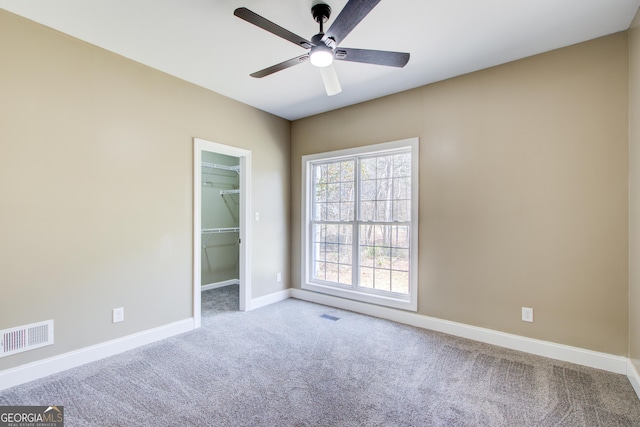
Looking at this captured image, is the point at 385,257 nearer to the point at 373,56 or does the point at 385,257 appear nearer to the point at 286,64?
the point at 373,56

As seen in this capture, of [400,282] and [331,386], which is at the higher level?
[400,282]

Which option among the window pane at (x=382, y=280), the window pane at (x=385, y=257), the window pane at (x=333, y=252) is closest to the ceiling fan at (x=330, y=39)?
the window pane at (x=385, y=257)

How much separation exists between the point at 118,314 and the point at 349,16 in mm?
3097

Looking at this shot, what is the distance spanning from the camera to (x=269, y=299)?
13.7 ft

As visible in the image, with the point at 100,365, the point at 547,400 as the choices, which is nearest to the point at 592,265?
the point at 547,400

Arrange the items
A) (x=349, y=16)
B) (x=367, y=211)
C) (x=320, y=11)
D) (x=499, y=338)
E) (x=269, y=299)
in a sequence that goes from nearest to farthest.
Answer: (x=349, y=16) < (x=320, y=11) < (x=499, y=338) < (x=367, y=211) < (x=269, y=299)

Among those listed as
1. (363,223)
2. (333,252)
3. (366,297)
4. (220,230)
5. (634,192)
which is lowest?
(366,297)

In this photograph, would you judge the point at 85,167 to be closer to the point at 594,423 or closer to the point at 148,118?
the point at 148,118

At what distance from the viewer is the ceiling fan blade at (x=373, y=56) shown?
2000 millimetres

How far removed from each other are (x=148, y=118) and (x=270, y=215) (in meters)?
1.93

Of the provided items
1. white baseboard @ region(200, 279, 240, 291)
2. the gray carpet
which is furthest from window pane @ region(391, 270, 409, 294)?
white baseboard @ region(200, 279, 240, 291)

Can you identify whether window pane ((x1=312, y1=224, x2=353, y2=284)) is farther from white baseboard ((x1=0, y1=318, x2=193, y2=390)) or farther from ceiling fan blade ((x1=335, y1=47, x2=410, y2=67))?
ceiling fan blade ((x1=335, y1=47, x2=410, y2=67))

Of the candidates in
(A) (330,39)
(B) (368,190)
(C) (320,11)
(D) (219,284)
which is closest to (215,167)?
(D) (219,284)

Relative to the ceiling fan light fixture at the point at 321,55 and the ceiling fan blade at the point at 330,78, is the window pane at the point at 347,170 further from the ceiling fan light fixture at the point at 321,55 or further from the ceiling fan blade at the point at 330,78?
the ceiling fan light fixture at the point at 321,55
